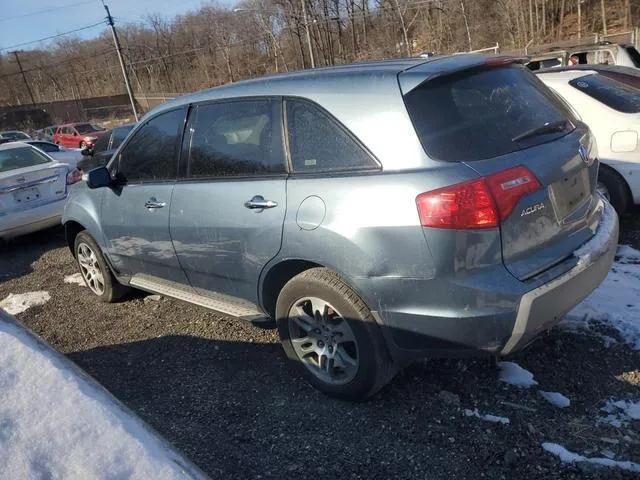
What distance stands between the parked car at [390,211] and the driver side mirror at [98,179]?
0.90m

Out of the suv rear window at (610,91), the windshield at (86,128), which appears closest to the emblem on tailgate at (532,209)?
the suv rear window at (610,91)

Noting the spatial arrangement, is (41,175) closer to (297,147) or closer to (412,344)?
(297,147)

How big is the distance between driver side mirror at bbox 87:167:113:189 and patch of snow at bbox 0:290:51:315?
1921 millimetres

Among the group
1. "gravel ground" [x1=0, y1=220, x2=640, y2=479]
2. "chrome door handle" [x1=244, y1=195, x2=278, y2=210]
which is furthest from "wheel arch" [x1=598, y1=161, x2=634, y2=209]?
"chrome door handle" [x1=244, y1=195, x2=278, y2=210]

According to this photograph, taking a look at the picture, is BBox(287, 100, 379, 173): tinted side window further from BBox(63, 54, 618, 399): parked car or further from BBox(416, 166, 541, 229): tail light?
BBox(416, 166, 541, 229): tail light

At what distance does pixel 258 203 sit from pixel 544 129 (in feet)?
5.30

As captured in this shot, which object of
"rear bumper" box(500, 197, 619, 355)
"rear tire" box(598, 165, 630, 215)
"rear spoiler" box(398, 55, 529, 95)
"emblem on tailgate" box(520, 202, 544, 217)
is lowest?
"rear tire" box(598, 165, 630, 215)

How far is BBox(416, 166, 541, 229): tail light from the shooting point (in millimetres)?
2412

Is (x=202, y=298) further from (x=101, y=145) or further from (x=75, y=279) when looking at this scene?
(x=101, y=145)

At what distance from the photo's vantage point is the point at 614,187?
5211 millimetres

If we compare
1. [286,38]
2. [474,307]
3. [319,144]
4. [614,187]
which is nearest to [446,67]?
[319,144]

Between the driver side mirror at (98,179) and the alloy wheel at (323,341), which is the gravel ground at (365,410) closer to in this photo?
the alloy wheel at (323,341)

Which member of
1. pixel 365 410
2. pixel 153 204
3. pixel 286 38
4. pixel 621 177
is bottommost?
pixel 365 410

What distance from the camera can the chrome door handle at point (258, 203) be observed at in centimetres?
302
